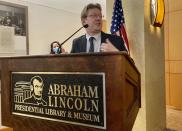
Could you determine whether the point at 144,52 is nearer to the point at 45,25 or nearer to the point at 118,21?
the point at 118,21

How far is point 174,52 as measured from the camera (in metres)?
6.39

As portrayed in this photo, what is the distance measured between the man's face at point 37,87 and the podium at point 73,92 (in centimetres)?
3

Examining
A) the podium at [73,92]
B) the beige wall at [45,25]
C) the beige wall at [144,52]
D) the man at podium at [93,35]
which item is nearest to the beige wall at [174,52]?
the beige wall at [45,25]

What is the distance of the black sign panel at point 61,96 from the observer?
3.68ft

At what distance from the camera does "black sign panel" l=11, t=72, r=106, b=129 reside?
1.12 metres

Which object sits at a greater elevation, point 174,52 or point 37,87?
point 174,52

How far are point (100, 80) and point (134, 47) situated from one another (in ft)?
8.23

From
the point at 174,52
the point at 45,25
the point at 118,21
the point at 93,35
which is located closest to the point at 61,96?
the point at 93,35

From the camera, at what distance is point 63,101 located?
47.8 inches

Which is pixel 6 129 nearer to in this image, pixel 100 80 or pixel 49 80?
pixel 49 80

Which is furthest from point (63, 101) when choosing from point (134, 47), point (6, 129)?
point (134, 47)

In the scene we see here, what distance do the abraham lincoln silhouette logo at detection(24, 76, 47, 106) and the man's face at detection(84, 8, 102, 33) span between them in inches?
29.8

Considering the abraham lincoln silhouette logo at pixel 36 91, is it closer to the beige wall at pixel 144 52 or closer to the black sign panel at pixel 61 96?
the black sign panel at pixel 61 96

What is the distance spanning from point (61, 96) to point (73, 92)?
74 mm
